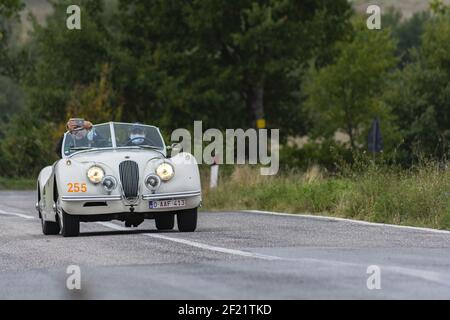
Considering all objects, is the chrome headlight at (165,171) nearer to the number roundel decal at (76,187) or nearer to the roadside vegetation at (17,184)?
the number roundel decal at (76,187)

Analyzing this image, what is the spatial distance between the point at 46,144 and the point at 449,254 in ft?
116

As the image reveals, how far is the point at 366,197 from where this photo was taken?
18.7 meters

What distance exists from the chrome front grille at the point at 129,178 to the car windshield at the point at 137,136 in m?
1.15

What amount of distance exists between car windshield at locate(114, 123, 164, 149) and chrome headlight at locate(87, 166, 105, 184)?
52.6 inches

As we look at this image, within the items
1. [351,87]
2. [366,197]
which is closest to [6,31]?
[351,87]

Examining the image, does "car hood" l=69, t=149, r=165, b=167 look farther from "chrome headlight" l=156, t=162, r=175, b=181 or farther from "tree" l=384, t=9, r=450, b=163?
"tree" l=384, t=9, r=450, b=163

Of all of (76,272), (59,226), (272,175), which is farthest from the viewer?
(272,175)

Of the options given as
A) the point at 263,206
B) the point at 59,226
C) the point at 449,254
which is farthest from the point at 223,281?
the point at 263,206

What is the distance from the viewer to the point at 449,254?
458 inches

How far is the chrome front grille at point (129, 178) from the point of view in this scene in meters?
15.3

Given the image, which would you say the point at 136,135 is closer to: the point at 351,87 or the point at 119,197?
the point at 119,197

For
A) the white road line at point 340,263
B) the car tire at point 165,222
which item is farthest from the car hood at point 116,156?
the white road line at point 340,263

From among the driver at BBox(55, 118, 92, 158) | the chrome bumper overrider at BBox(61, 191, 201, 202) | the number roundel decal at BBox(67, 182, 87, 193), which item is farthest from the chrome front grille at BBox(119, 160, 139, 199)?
the driver at BBox(55, 118, 92, 158)
